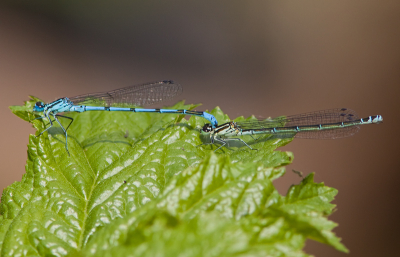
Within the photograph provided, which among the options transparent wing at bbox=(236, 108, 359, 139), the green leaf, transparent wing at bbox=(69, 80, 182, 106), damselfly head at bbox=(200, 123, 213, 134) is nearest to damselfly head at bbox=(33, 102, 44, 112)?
the green leaf

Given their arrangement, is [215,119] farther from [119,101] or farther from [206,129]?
[119,101]

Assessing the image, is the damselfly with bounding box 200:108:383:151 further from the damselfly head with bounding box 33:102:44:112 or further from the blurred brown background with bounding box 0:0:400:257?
the blurred brown background with bounding box 0:0:400:257

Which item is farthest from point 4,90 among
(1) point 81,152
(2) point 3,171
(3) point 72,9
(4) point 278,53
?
(4) point 278,53

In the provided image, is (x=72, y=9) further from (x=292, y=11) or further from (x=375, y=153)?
(x=375, y=153)

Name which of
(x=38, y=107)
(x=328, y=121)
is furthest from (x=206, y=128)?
(x=328, y=121)

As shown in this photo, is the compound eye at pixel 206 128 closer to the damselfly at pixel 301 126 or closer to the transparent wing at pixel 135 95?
the damselfly at pixel 301 126

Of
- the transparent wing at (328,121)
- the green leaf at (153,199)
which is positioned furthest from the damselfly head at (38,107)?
the transparent wing at (328,121)
